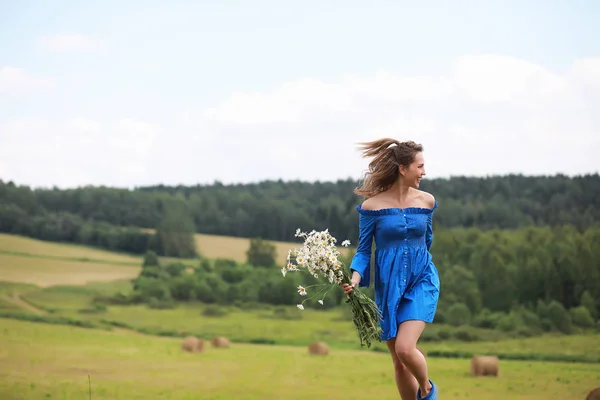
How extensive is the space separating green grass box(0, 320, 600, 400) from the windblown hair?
28.5 feet

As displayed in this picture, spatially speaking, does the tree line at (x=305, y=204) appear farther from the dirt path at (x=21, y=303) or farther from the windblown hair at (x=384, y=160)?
the windblown hair at (x=384, y=160)

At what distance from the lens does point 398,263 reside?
244 inches

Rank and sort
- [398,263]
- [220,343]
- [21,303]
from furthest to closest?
[21,303]
[220,343]
[398,263]

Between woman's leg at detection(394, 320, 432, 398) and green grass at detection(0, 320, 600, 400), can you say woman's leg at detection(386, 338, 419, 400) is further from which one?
green grass at detection(0, 320, 600, 400)

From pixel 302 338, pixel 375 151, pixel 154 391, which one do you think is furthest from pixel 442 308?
pixel 375 151

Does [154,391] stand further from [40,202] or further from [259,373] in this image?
[40,202]

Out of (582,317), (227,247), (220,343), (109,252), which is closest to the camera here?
(220,343)

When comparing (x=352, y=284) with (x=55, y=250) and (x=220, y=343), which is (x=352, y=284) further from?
(x=55, y=250)

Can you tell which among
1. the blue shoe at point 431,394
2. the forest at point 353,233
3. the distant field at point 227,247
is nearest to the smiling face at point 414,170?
the blue shoe at point 431,394

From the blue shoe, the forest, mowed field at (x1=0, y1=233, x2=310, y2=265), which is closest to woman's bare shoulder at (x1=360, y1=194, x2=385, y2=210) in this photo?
the blue shoe

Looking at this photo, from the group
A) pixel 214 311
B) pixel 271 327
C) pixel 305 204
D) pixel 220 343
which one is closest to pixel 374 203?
pixel 220 343

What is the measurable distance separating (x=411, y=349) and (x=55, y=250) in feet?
73.4

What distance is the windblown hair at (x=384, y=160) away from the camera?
20.3 feet

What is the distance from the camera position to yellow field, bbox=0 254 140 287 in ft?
81.1
